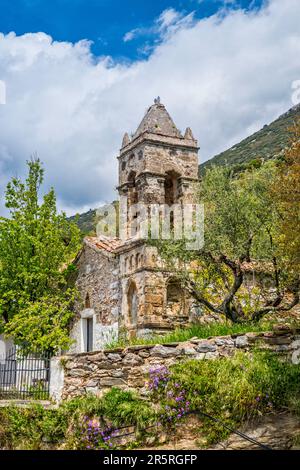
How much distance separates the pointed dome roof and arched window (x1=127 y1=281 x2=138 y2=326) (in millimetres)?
4591

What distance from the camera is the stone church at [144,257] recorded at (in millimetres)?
15336

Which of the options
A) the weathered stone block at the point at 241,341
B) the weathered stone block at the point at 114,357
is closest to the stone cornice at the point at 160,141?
the weathered stone block at the point at 114,357

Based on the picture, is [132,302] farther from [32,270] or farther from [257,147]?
[257,147]

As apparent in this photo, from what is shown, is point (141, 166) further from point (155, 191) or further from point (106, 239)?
point (106, 239)

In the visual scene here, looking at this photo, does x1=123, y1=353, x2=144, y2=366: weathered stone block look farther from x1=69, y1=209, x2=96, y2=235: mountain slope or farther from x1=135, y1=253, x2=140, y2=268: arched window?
x1=69, y1=209, x2=96, y2=235: mountain slope

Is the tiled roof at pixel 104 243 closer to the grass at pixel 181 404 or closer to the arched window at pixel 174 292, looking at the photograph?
the arched window at pixel 174 292

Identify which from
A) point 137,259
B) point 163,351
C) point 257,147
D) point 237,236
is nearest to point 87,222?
point 257,147

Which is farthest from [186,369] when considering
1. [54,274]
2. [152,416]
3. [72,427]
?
[54,274]

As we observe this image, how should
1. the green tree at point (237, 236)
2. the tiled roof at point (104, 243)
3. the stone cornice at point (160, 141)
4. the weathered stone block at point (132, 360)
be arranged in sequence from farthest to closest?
1. the tiled roof at point (104, 243)
2. the stone cornice at point (160, 141)
3. the green tree at point (237, 236)
4. the weathered stone block at point (132, 360)

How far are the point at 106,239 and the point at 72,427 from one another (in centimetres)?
932

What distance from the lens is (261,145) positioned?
50875 mm

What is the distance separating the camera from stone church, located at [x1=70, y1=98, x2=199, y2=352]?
1534 centimetres

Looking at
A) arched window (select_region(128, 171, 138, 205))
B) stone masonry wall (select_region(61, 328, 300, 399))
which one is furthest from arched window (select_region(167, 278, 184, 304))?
stone masonry wall (select_region(61, 328, 300, 399))

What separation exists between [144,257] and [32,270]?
438cm
